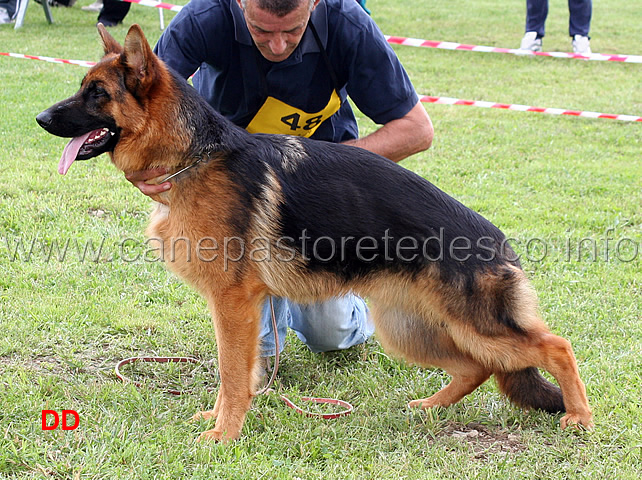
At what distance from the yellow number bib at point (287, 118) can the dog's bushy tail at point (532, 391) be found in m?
1.76

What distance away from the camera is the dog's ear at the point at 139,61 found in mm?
2701

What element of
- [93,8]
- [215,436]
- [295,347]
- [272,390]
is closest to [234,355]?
[215,436]

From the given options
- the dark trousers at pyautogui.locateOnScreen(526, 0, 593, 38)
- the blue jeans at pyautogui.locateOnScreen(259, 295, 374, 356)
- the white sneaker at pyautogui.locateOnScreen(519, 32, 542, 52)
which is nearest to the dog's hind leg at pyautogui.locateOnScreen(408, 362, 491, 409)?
the blue jeans at pyautogui.locateOnScreen(259, 295, 374, 356)

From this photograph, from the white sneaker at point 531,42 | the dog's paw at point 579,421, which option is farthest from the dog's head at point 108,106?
the white sneaker at point 531,42

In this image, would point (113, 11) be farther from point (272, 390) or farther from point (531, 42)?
point (272, 390)

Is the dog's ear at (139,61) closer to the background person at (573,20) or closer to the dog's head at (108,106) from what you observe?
the dog's head at (108,106)

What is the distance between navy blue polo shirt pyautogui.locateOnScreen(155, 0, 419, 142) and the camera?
3.51 meters

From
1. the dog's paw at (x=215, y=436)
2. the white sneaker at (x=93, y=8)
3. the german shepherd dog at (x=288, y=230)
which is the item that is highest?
the german shepherd dog at (x=288, y=230)

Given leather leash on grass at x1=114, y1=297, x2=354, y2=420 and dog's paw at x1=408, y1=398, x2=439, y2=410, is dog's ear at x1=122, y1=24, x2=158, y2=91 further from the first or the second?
dog's paw at x1=408, y1=398, x2=439, y2=410

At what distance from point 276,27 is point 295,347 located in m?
2.02

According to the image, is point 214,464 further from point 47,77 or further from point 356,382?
point 47,77

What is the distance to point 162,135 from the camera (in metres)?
2.92

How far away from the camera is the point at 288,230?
9.82ft

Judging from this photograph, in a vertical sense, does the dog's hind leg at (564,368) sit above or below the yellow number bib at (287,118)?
below
